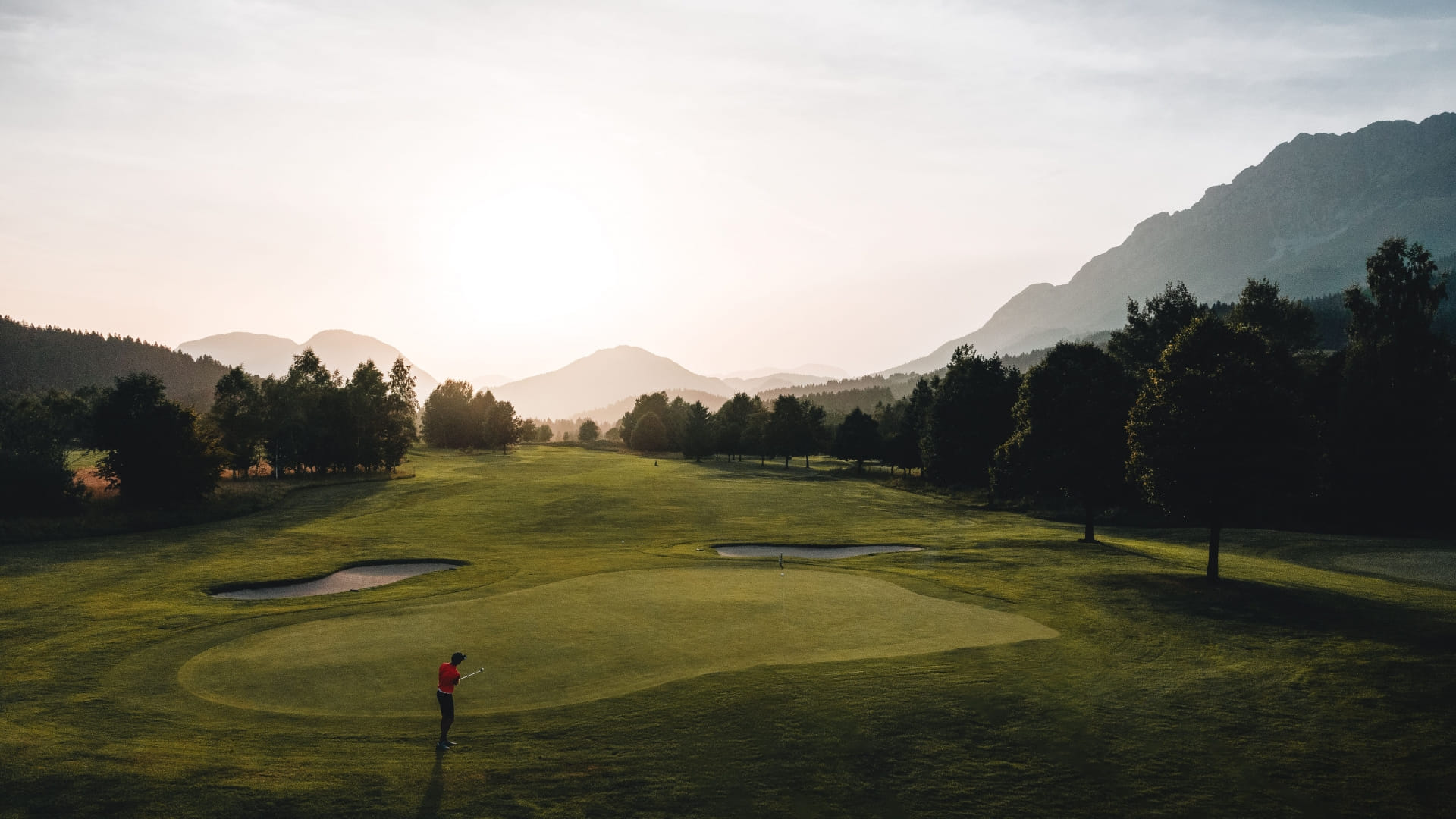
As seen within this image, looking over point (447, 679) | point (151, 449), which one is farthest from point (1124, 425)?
point (151, 449)

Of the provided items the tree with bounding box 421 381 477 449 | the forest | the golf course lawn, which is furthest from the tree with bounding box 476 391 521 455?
the golf course lawn

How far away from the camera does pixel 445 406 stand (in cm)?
18012

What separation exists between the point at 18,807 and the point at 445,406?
6898 inches

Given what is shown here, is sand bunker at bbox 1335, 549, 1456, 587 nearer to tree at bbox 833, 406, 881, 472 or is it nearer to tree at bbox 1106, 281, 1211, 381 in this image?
tree at bbox 1106, 281, 1211, 381

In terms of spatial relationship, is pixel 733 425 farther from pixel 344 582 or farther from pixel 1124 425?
pixel 344 582

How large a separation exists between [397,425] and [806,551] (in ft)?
244

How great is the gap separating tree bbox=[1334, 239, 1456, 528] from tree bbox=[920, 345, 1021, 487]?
3164 cm

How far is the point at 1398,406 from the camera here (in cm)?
6400

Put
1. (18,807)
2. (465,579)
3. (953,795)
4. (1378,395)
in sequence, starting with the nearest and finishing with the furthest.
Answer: (18,807) → (953,795) → (465,579) → (1378,395)

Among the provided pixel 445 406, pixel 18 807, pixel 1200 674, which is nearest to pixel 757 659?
pixel 1200 674

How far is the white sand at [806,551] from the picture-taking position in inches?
1955

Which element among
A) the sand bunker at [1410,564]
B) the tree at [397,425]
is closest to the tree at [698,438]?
the tree at [397,425]

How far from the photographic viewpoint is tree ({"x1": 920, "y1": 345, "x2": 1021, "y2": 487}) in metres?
89.7

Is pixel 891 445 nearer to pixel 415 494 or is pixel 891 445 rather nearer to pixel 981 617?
pixel 415 494
